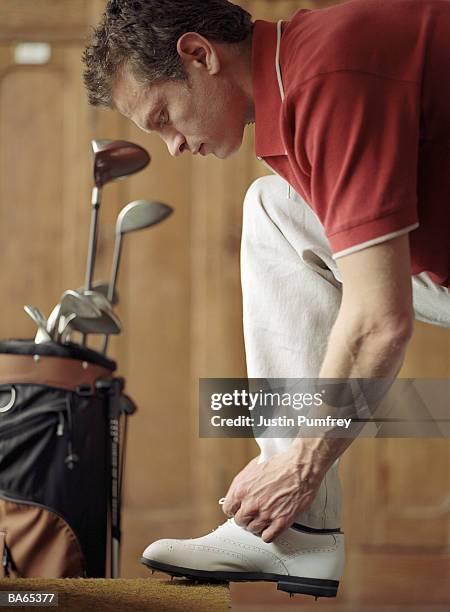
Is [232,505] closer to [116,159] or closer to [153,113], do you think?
[153,113]

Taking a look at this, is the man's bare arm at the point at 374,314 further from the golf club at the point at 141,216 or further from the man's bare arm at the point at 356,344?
the golf club at the point at 141,216

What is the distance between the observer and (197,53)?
96cm

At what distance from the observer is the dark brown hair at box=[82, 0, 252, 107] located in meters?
0.95

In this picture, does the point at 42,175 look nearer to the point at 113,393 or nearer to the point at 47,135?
the point at 47,135

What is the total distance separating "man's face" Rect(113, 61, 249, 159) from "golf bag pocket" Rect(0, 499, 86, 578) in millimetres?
586

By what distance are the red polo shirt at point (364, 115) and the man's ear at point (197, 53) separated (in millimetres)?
49

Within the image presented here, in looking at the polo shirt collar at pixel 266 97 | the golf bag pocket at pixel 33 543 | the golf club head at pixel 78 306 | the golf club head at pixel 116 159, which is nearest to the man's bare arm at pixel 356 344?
the polo shirt collar at pixel 266 97

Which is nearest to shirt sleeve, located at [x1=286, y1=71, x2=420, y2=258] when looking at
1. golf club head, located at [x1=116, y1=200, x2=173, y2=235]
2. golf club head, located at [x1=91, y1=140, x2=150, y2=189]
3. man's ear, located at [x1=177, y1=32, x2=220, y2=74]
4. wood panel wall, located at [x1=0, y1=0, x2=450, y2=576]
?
man's ear, located at [x1=177, y1=32, x2=220, y2=74]

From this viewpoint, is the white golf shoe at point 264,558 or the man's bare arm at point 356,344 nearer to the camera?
the man's bare arm at point 356,344

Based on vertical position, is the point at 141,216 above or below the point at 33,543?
above

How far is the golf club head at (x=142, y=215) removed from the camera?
1692 millimetres

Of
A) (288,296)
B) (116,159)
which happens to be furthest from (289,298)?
(116,159)

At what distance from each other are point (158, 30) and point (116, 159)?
64cm

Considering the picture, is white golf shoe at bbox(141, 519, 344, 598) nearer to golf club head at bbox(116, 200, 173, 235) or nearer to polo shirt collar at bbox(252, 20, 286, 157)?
polo shirt collar at bbox(252, 20, 286, 157)
